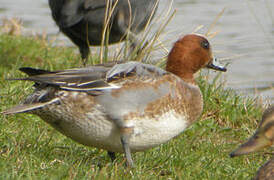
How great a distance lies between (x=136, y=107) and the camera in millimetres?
3980

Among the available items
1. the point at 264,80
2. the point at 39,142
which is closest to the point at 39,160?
the point at 39,142

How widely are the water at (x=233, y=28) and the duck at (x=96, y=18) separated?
1186 millimetres

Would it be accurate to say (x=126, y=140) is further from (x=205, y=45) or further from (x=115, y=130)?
(x=205, y=45)

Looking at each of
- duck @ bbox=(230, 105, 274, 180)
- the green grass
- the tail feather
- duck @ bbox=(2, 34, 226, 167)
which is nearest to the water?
the green grass

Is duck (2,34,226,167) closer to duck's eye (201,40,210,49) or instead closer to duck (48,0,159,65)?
duck's eye (201,40,210,49)

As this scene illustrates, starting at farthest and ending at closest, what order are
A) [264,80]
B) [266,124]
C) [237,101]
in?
[264,80]
[237,101]
[266,124]

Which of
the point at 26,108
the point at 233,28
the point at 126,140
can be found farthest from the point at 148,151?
the point at 233,28

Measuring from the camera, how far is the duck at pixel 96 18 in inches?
279

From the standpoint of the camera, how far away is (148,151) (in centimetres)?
470

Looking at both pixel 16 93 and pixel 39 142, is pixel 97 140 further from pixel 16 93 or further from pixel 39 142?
pixel 16 93

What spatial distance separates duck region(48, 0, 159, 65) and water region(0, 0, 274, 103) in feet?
3.89

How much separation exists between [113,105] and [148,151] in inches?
34.5

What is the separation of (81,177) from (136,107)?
2.13 feet

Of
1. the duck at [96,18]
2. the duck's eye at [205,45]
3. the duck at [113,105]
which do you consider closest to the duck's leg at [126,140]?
the duck at [113,105]
